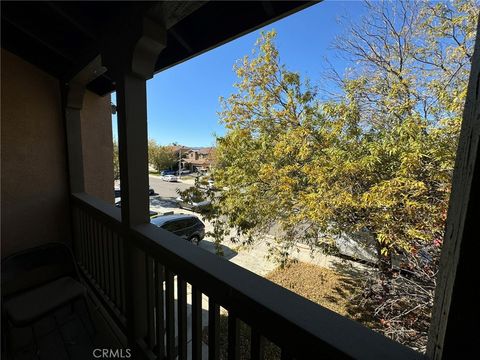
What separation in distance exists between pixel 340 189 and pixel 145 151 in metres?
3.25

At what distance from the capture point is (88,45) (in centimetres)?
199

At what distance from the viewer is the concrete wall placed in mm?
2379

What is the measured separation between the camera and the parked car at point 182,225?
605cm

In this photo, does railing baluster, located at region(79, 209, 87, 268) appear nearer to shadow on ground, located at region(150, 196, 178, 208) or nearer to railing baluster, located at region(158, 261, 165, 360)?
railing baluster, located at region(158, 261, 165, 360)

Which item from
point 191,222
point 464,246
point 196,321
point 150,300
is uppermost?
point 464,246

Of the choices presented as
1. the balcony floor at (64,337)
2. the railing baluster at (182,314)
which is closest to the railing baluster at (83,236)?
the balcony floor at (64,337)

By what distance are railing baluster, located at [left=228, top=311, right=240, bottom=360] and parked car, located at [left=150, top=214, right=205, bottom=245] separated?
507 cm

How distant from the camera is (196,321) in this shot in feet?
4.02

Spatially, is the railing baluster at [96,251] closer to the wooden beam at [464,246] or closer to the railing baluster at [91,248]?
the railing baluster at [91,248]

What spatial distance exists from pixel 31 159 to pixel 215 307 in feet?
8.91

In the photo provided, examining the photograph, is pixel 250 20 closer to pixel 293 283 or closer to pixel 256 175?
pixel 256 175

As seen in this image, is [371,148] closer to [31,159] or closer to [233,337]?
[233,337]

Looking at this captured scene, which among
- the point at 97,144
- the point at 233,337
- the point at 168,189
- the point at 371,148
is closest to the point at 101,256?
the point at 97,144

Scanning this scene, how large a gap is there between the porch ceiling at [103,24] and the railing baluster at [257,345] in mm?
1474
